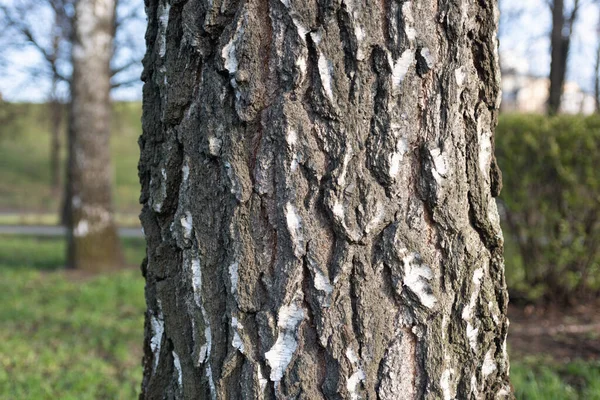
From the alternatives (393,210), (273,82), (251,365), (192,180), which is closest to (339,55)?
(273,82)

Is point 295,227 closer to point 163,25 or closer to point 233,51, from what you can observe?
point 233,51

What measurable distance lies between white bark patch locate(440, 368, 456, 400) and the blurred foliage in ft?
13.6

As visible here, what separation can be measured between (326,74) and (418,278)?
22.4 inches

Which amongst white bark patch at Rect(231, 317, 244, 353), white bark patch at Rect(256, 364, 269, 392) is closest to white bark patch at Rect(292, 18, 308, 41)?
white bark patch at Rect(231, 317, 244, 353)

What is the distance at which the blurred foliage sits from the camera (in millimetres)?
4980

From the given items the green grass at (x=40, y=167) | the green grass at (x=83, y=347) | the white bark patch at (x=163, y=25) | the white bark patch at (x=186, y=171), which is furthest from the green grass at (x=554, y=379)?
the green grass at (x=40, y=167)

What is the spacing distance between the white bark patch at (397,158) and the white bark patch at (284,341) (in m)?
0.42

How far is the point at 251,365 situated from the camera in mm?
1383

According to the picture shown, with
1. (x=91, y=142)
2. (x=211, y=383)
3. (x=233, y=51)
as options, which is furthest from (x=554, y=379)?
(x=91, y=142)

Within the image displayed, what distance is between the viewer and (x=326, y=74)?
4.35 ft

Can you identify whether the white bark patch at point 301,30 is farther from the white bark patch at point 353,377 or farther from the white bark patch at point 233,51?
the white bark patch at point 353,377

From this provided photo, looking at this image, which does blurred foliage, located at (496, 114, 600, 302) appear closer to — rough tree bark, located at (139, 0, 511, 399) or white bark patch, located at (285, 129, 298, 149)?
rough tree bark, located at (139, 0, 511, 399)

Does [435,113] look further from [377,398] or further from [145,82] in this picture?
[145,82]

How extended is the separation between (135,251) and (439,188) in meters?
10.6
